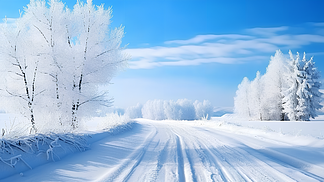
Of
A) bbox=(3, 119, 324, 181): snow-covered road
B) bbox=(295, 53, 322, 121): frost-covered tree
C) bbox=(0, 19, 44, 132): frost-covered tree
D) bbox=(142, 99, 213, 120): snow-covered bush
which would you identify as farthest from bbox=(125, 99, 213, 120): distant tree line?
bbox=(3, 119, 324, 181): snow-covered road

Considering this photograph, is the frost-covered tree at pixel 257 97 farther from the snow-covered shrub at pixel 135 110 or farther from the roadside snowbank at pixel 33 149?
the snow-covered shrub at pixel 135 110

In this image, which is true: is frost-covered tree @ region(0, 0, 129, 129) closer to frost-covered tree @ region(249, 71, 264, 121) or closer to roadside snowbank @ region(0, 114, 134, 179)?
roadside snowbank @ region(0, 114, 134, 179)

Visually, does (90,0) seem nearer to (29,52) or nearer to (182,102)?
(29,52)

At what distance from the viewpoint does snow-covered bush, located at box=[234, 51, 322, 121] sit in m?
23.9

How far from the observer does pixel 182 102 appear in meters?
90.1

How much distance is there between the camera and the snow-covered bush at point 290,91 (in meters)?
23.9

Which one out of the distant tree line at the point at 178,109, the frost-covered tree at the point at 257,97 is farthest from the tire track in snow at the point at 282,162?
the distant tree line at the point at 178,109

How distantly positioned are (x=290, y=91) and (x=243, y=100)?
53.3 ft

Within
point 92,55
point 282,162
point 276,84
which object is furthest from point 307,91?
point 92,55

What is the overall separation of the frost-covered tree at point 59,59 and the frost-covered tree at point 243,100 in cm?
3667

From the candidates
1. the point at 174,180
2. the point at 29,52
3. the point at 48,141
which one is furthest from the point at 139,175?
the point at 29,52

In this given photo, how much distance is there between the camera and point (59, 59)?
8633 millimetres

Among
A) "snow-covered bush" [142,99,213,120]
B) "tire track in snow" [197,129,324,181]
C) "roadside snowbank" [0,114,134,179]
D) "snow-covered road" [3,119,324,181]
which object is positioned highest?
"snow-covered bush" [142,99,213,120]

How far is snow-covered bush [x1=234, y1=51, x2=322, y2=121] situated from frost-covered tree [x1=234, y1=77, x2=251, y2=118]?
21.7ft
